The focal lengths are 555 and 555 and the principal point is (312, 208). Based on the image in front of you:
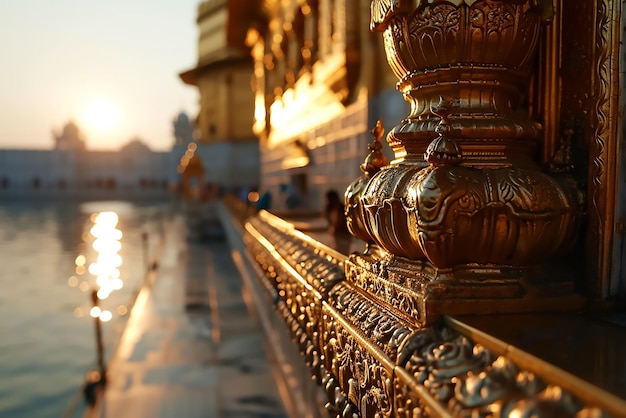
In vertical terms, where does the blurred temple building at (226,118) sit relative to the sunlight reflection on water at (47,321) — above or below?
above

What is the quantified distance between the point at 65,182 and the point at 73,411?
3847cm

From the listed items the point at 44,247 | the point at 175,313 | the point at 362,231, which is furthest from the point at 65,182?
the point at 362,231

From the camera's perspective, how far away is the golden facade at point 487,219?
88 cm

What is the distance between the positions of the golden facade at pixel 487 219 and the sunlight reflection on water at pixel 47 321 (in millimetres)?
3451

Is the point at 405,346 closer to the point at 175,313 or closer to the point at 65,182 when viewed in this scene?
the point at 175,313

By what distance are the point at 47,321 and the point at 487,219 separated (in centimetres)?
692

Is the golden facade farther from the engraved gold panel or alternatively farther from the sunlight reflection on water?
the sunlight reflection on water

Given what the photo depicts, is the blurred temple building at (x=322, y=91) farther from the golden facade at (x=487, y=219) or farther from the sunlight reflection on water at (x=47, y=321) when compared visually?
the sunlight reflection on water at (x=47, y=321)

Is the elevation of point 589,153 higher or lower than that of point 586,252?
higher

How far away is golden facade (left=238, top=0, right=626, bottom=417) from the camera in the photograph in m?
0.88

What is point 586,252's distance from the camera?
117 centimetres

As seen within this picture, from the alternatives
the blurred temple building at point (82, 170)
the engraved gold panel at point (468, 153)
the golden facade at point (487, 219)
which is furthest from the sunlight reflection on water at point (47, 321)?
the blurred temple building at point (82, 170)

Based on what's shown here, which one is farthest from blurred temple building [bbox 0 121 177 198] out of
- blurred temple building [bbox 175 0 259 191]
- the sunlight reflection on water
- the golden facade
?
the golden facade

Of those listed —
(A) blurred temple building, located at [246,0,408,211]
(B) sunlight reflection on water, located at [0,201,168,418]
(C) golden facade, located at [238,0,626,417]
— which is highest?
(A) blurred temple building, located at [246,0,408,211]
